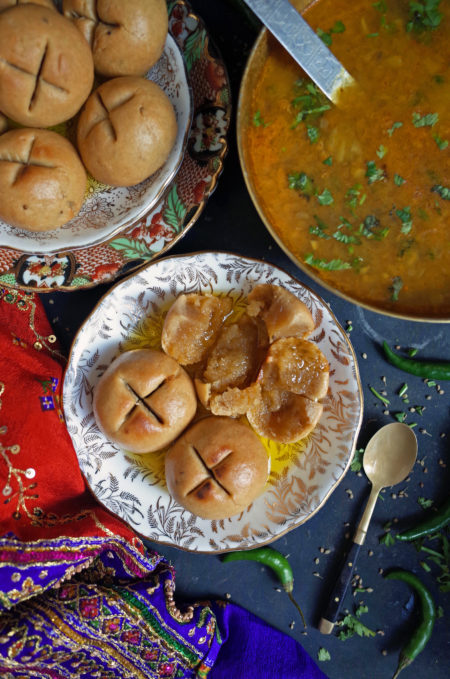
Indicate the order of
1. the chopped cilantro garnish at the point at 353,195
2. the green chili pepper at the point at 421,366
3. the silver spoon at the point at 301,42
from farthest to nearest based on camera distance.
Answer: the green chili pepper at the point at 421,366, the chopped cilantro garnish at the point at 353,195, the silver spoon at the point at 301,42

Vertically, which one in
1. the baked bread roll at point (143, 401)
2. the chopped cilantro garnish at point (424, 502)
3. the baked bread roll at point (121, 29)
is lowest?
the chopped cilantro garnish at point (424, 502)

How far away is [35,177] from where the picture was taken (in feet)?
6.77

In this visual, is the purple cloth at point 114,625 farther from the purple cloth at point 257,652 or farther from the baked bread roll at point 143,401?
the baked bread roll at point 143,401

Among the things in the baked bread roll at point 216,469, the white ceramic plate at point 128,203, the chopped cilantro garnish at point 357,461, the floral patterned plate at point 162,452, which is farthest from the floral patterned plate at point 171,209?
the chopped cilantro garnish at point 357,461

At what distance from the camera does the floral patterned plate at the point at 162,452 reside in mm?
2410

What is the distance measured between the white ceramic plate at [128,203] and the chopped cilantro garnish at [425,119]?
2.89 ft

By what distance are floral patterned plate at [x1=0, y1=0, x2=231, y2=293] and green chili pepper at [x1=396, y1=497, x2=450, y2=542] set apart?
5.69 feet

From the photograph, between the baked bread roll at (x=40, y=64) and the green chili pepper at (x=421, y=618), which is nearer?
the baked bread roll at (x=40, y=64)

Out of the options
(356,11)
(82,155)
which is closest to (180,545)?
(82,155)

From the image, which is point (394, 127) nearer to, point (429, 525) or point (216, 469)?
point (216, 469)

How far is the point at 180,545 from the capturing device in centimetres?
244

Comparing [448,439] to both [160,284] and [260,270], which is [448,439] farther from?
[160,284]

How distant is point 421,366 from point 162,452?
4.15 feet

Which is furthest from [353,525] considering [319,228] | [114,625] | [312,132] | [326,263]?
[312,132]
